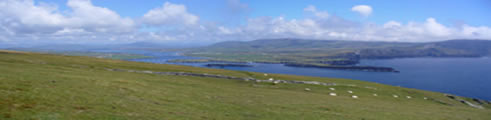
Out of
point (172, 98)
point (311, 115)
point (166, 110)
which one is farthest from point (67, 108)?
point (311, 115)

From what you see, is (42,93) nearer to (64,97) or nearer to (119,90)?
(64,97)

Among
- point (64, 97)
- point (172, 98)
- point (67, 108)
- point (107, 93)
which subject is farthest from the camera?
point (172, 98)

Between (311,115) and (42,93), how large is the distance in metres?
23.4

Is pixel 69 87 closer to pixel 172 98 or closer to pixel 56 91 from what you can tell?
pixel 56 91

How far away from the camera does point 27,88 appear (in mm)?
21375

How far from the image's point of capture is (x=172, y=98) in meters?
26.6

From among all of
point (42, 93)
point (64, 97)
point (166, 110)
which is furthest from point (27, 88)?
point (166, 110)

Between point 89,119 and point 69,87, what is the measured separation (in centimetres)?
1112

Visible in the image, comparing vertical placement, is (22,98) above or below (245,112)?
above

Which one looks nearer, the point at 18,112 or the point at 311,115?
the point at 18,112

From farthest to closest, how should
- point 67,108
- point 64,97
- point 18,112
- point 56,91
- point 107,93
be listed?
1. point 107,93
2. point 56,91
3. point 64,97
4. point 67,108
5. point 18,112

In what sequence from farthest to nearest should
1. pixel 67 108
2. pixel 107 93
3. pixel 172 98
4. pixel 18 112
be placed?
pixel 172 98
pixel 107 93
pixel 67 108
pixel 18 112

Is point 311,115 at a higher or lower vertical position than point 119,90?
lower

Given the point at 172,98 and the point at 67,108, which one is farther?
the point at 172,98
